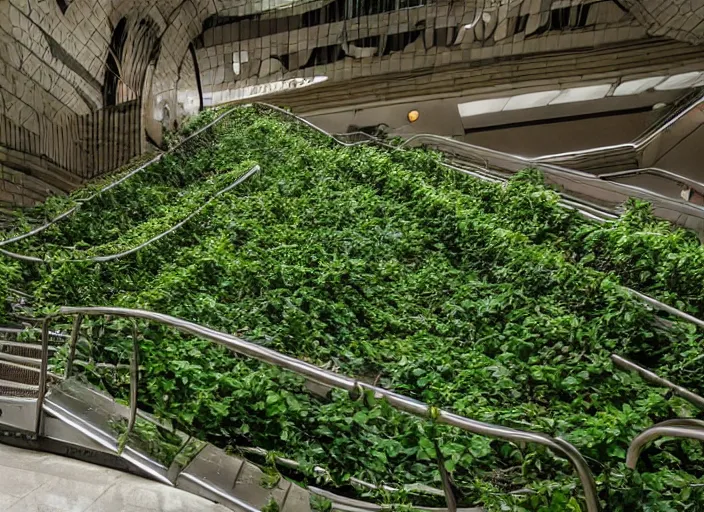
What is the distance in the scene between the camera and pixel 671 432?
144 cm

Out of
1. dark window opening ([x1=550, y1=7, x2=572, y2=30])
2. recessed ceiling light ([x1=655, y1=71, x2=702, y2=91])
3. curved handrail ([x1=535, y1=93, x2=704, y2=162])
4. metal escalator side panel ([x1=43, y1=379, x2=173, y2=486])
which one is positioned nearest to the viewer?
metal escalator side panel ([x1=43, y1=379, x2=173, y2=486])

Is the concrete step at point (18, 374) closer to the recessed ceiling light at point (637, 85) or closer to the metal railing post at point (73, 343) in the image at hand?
the metal railing post at point (73, 343)

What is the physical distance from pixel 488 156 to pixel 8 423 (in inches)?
277

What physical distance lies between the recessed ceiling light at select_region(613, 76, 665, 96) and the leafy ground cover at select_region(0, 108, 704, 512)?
6.76 ft

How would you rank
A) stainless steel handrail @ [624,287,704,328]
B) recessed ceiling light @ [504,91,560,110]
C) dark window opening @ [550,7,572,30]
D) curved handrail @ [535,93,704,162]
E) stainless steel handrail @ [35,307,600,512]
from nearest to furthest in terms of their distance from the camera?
stainless steel handrail @ [35,307,600,512]
stainless steel handrail @ [624,287,704,328]
curved handrail @ [535,93,704,162]
dark window opening @ [550,7,572,30]
recessed ceiling light @ [504,91,560,110]

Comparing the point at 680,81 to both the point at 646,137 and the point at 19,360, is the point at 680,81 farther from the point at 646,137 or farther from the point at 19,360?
the point at 19,360

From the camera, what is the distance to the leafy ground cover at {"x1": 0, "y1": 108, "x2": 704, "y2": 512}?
2225 mm

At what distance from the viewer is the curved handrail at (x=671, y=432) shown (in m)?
1.37

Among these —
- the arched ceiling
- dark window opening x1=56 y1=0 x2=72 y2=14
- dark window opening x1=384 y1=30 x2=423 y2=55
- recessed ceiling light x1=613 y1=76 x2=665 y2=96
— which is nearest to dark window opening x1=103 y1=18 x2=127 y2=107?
the arched ceiling

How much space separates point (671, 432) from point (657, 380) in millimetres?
1793

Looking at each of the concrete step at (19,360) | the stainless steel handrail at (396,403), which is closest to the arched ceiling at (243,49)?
the concrete step at (19,360)

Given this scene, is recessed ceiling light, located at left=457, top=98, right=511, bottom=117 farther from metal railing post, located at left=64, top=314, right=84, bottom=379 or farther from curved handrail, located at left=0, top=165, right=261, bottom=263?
metal railing post, located at left=64, top=314, right=84, bottom=379

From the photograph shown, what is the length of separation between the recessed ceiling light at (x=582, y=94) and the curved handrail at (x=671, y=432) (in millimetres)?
6698

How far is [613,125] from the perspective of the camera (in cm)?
672
